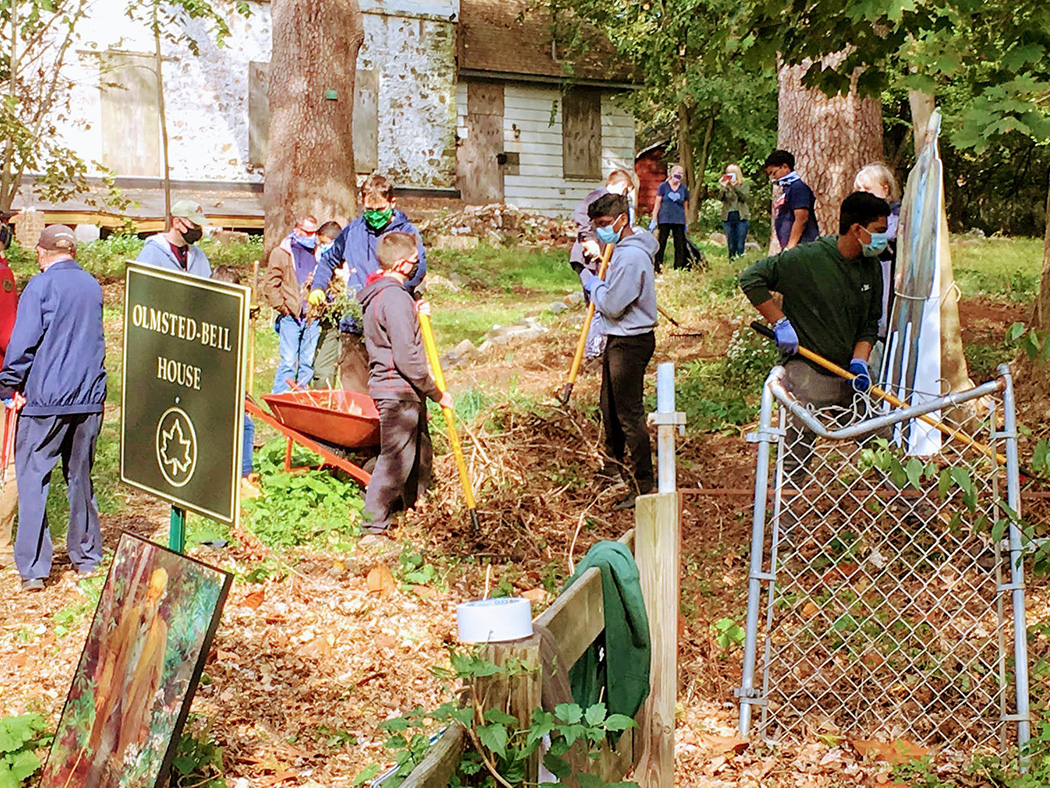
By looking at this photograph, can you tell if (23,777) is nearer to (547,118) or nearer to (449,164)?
(449,164)

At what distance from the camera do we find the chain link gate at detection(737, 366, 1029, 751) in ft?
13.8

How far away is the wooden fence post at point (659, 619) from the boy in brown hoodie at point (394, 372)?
3.51m

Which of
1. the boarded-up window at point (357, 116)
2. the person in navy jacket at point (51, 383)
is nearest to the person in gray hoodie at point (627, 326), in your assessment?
the person in navy jacket at point (51, 383)

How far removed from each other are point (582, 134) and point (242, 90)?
764 centimetres

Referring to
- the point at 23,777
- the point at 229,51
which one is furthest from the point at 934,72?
Result: the point at 229,51

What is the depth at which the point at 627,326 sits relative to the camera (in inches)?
291

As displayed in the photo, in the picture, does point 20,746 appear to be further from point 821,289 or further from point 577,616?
point 821,289

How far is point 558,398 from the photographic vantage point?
8.84m

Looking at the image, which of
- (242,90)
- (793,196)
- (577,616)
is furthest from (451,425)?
(242,90)

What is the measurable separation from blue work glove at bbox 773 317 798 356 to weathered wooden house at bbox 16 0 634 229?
568 inches

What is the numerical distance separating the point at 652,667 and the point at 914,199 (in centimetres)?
416

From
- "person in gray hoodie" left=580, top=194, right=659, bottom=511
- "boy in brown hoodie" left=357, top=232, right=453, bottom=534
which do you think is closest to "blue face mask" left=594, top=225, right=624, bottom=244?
"person in gray hoodie" left=580, top=194, right=659, bottom=511

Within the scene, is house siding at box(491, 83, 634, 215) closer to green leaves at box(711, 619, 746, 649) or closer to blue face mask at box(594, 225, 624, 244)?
blue face mask at box(594, 225, 624, 244)

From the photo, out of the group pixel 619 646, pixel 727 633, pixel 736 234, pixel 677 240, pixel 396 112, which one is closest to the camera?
pixel 619 646
